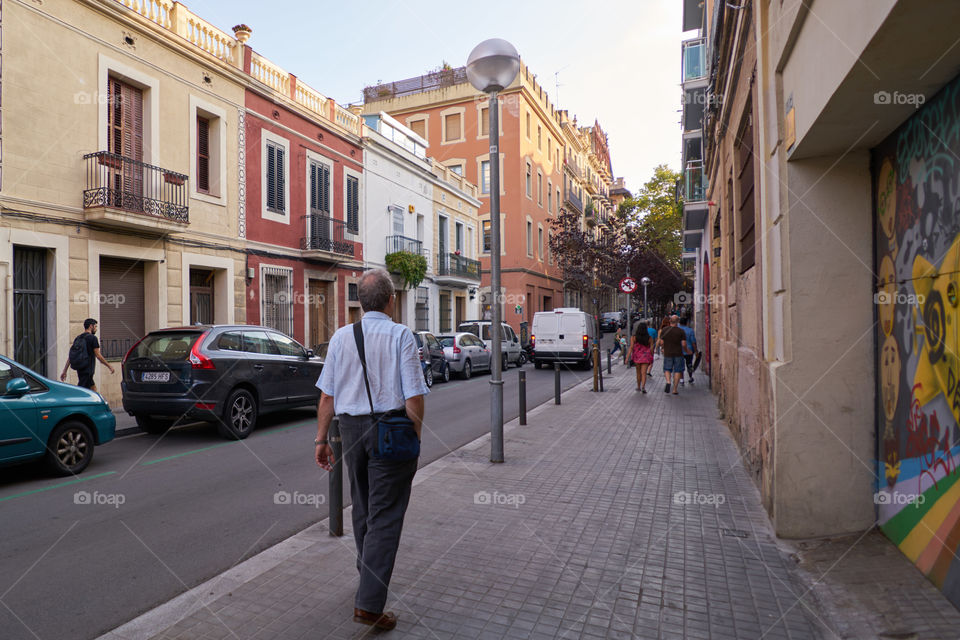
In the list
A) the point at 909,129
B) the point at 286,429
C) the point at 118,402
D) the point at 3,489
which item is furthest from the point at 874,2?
the point at 118,402

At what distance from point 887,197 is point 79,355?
11.4 meters

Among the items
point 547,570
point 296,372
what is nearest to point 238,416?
point 296,372

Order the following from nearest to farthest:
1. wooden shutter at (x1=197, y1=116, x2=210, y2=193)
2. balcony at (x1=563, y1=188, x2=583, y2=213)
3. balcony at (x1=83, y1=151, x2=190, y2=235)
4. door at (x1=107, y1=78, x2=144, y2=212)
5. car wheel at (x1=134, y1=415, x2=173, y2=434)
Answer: car wheel at (x1=134, y1=415, x2=173, y2=434)
balcony at (x1=83, y1=151, x2=190, y2=235)
door at (x1=107, y1=78, x2=144, y2=212)
wooden shutter at (x1=197, y1=116, x2=210, y2=193)
balcony at (x1=563, y1=188, x2=583, y2=213)

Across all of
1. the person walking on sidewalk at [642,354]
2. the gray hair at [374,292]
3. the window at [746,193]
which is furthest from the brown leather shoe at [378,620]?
the person walking on sidewalk at [642,354]

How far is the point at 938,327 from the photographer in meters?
3.36

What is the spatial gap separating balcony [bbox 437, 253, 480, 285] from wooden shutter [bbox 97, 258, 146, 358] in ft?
49.6

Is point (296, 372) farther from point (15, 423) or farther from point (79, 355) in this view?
point (15, 423)

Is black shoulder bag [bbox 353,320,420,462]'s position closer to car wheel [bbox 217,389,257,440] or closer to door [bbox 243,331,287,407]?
car wheel [bbox 217,389,257,440]

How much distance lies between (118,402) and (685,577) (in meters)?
12.6

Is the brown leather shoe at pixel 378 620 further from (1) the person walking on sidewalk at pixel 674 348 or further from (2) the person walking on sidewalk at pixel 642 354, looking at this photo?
(2) the person walking on sidewalk at pixel 642 354

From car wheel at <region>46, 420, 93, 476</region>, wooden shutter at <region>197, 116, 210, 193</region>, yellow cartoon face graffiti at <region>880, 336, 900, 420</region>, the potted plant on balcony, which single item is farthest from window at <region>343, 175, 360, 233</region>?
yellow cartoon face graffiti at <region>880, 336, 900, 420</region>

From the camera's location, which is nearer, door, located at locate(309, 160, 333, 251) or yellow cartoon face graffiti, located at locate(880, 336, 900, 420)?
yellow cartoon face graffiti, located at locate(880, 336, 900, 420)

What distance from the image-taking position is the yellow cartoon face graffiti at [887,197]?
13.2 ft

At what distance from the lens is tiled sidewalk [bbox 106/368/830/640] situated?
3.31 m
